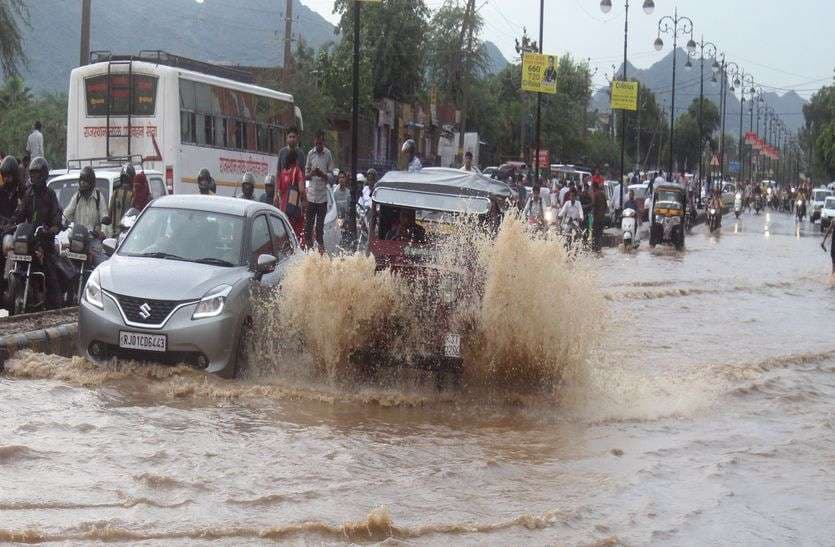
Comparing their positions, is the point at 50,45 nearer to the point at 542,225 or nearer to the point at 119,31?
the point at 119,31

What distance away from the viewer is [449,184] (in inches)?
499

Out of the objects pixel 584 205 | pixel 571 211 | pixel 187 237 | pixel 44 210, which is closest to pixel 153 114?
pixel 571 211

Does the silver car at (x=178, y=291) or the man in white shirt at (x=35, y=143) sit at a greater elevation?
the man in white shirt at (x=35, y=143)

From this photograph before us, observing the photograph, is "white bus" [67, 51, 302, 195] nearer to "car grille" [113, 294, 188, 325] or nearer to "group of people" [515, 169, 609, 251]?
"group of people" [515, 169, 609, 251]

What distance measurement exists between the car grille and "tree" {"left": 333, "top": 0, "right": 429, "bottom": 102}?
175 ft

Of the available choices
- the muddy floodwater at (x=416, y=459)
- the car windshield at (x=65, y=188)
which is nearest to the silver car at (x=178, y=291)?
the muddy floodwater at (x=416, y=459)

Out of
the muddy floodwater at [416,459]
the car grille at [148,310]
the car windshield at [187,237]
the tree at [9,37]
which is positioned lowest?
the muddy floodwater at [416,459]

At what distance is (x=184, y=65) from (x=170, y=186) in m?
3.16

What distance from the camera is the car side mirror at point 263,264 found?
1139 centimetres

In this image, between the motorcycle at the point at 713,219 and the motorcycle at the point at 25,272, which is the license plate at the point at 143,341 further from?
the motorcycle at the point at 713,219

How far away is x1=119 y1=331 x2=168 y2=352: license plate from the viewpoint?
34.4 feet

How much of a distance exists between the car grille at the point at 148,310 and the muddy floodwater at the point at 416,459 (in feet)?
1.56

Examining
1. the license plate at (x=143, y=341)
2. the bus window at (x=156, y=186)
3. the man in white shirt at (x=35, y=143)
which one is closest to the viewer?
the license plate at (x=143, y=341)

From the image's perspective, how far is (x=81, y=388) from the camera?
34.4 feet
